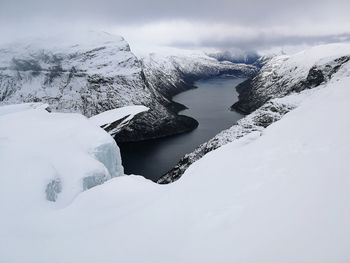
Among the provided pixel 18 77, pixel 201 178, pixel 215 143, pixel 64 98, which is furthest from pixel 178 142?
pixel 201 178

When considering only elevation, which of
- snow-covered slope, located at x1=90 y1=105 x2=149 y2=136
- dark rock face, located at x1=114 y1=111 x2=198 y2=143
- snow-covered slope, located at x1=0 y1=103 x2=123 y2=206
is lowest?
dark rock face, located at x1=114 y1=111 x2=198 y2=143

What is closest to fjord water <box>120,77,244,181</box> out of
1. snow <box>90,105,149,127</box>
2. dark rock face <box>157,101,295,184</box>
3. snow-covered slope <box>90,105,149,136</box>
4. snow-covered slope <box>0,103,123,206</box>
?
snow-covered slope <box>90,105,149,136</box>

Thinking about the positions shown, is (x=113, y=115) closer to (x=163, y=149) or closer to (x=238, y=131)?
(x=163, y=149)

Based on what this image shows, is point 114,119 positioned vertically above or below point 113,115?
above

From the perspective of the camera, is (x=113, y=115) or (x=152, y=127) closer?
(x=113, y=115)

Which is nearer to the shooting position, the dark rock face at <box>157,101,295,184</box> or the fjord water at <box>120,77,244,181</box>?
the dark rock face at <box>157,101,295,184</box>

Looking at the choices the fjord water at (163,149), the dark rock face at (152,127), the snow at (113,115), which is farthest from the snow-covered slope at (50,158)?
the dark rock face at (152,127)

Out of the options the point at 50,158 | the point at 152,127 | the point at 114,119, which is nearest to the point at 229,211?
the point at 50,158

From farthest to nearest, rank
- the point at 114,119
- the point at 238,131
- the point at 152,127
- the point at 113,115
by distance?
the point at 152,127
the point at 113,115
the point at 114,119
the point at 238,131

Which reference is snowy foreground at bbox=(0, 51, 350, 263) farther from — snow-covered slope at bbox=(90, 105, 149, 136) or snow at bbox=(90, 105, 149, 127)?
snow-covered slope at bbox=(90, 105, 149, 136)
